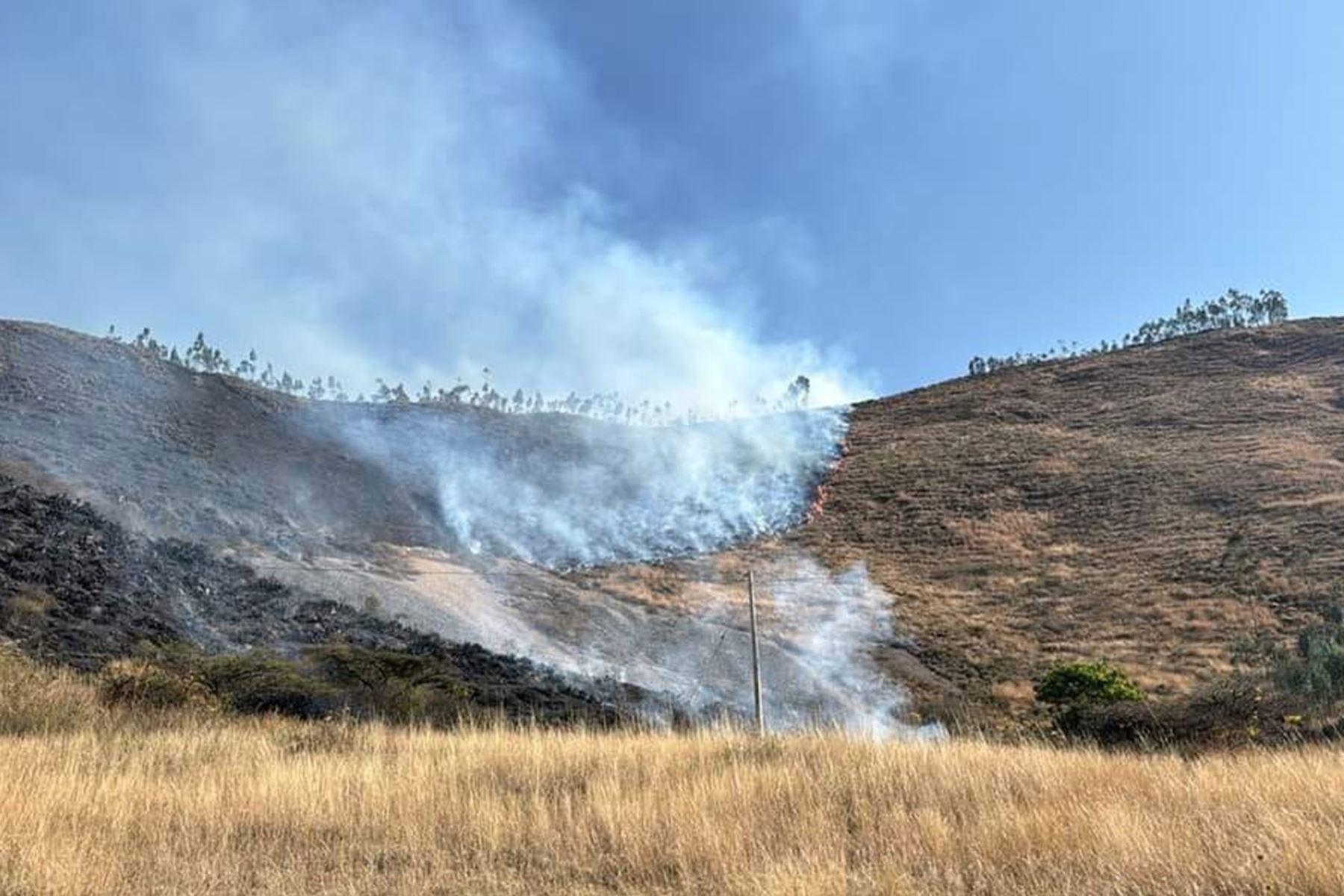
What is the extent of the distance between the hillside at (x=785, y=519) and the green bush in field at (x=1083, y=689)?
3.46 metres

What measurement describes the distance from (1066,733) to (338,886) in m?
16.1

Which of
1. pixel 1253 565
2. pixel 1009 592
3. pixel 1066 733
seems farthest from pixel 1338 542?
pixel 1066 733

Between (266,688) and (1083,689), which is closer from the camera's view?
(266,688)

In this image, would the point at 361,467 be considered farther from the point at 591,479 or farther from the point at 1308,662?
the point at 1308,662

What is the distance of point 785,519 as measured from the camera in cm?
5078

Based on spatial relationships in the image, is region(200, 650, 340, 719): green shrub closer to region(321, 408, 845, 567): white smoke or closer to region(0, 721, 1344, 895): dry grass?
region(0, 721, 1344, 895): dry grass

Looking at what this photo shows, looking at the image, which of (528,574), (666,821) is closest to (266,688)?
(666,821)

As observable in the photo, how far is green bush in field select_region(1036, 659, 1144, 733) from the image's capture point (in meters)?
21.6

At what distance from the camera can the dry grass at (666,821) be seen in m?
5.36

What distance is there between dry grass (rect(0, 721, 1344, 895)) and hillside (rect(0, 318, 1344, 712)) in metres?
14.8

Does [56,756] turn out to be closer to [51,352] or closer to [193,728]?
[193,728]

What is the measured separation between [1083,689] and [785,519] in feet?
94.1

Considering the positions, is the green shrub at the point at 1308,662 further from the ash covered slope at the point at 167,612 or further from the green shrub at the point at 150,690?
the green shrub at the point at 150,690

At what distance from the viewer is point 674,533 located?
45.6 meters
